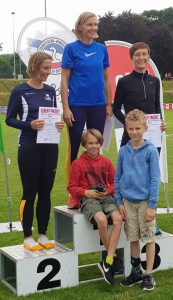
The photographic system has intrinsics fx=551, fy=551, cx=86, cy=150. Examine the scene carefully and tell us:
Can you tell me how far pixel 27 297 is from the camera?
451 cm

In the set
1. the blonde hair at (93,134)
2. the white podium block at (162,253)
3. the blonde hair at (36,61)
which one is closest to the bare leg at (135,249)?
the white podium block at (162,253)

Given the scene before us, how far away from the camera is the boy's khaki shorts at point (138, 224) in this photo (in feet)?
15.2

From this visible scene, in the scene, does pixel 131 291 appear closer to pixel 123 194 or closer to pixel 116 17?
pixel 123 194

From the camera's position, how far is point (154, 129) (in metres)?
5.39

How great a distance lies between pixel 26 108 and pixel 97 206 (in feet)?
3.43

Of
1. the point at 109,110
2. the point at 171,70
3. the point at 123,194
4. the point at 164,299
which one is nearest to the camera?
the point at 164,299

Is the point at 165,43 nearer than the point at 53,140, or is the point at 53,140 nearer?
the point at 53,140

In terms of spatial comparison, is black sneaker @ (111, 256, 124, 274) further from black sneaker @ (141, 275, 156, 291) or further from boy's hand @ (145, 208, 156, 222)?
boy's hand @ (145, 208, 156, 222)

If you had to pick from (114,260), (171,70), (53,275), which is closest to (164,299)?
(114,260)

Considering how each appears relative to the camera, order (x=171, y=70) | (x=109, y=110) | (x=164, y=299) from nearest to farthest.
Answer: (x=164, y=299) → (x=109, y=110) → (x=171, y=70)

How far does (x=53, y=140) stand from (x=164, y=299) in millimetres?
1618

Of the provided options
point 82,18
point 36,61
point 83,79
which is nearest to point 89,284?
point 83,79

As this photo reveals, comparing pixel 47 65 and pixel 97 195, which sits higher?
pixel 47 65

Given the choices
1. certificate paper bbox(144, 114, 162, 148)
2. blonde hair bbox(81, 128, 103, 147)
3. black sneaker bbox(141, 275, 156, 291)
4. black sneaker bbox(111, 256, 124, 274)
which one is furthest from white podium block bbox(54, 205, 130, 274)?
certificate paper bbox(144, 114, 162, 148)
